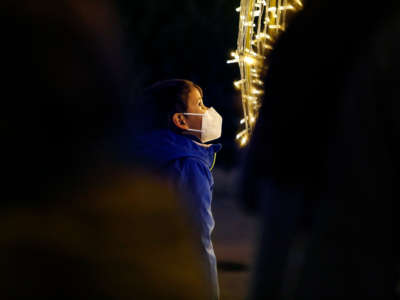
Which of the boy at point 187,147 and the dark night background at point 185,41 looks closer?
the boy at point 187,147

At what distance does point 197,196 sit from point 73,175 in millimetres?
7283

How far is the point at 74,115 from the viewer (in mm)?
10727

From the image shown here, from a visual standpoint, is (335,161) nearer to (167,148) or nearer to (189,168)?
(189,168)

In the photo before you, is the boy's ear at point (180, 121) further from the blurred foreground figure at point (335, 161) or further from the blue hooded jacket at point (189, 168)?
the blurred foreground figure at point (335, 161)

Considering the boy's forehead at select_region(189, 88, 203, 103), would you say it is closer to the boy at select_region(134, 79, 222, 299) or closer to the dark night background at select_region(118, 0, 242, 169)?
the boy at select_region(134, 79, 222, 299)

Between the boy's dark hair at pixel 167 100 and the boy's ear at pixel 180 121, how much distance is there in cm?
2

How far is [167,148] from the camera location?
314 centimetres

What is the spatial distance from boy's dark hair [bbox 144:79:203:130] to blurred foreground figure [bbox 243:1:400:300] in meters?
1.72

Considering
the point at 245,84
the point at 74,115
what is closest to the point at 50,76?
the point at 74,115

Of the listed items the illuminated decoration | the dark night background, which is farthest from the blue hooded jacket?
the dark night background

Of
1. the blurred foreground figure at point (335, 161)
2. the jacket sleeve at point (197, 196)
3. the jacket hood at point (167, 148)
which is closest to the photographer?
the blurred foreground figure at point (335, 161)

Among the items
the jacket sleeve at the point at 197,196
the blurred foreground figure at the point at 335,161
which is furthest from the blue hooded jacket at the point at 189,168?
the blurred foreground figure at the point at 335,161

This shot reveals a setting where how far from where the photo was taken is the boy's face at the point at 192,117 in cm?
333

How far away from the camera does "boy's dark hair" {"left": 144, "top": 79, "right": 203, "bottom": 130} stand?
10.9ft
